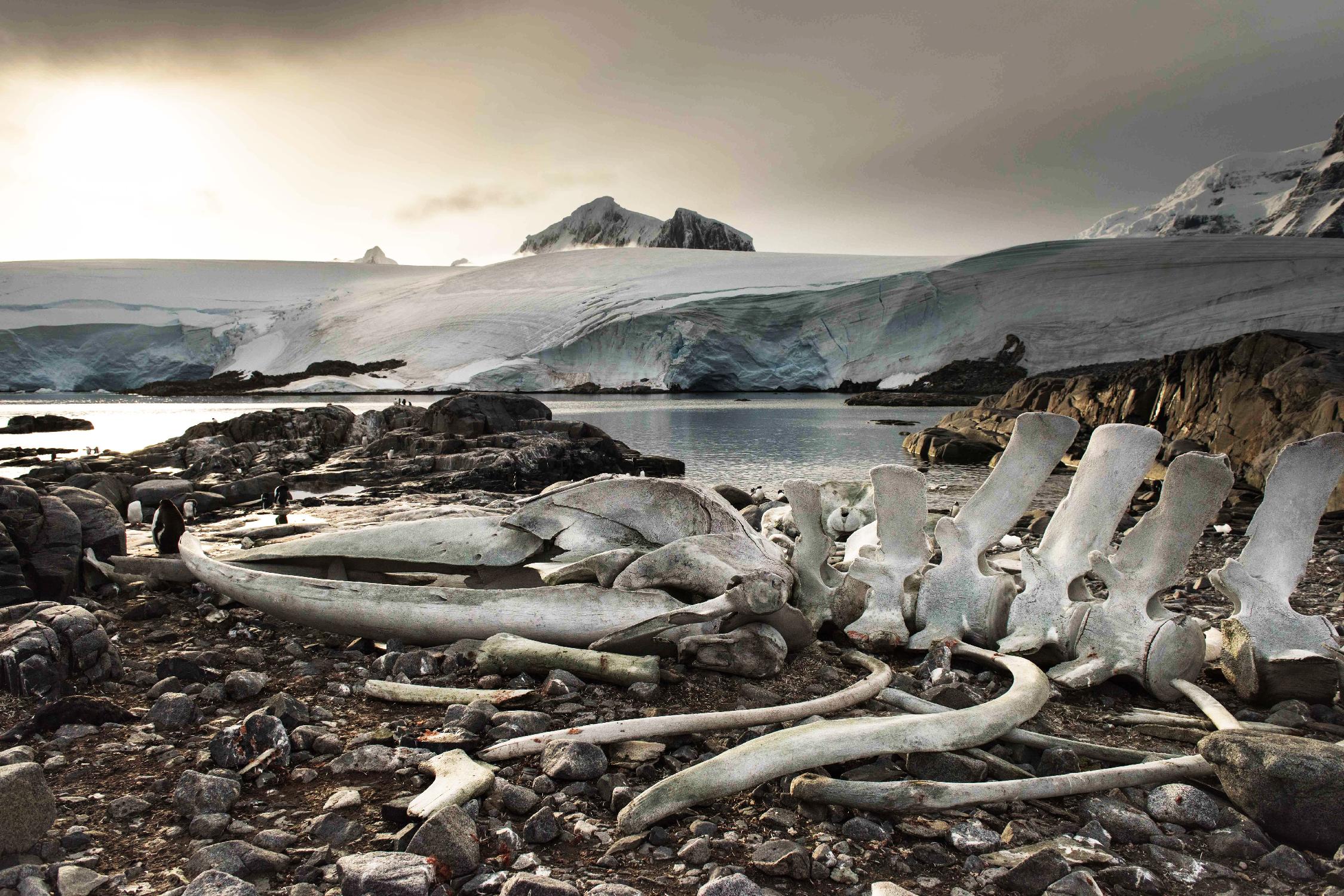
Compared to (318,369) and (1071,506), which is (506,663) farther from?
(318,369)

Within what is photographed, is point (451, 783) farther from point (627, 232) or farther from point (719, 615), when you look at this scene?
point (627, 232)

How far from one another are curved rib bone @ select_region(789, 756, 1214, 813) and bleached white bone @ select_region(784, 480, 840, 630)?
61.5 inches

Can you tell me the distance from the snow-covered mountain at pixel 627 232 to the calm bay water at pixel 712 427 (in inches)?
1272

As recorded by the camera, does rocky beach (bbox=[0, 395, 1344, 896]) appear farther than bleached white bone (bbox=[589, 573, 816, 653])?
No

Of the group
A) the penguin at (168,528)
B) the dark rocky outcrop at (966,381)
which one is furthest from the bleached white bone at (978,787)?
the dark rocky outcrop at (966,381)

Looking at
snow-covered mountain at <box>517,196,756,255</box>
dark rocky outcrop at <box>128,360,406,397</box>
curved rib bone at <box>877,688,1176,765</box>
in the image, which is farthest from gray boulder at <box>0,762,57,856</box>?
snow-covered mountain at <box>517,196,756,255</box>

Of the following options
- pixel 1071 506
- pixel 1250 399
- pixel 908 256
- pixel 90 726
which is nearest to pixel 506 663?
pixel 90 726

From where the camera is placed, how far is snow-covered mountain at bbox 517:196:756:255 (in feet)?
223

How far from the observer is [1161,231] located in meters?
70.4

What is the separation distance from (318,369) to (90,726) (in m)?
44.8

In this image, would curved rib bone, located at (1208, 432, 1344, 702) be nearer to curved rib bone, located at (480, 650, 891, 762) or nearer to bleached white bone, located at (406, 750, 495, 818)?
curved rib bone, located at (480, 650, 891, 762)

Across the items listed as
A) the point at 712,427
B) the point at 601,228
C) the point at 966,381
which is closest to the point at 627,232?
the point at 601,228

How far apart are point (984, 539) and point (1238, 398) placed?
9.52 meters

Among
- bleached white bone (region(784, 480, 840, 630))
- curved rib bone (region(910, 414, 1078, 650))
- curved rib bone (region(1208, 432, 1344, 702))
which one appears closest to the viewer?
curved rib bone (region(1208, 432, 1344, 702))
